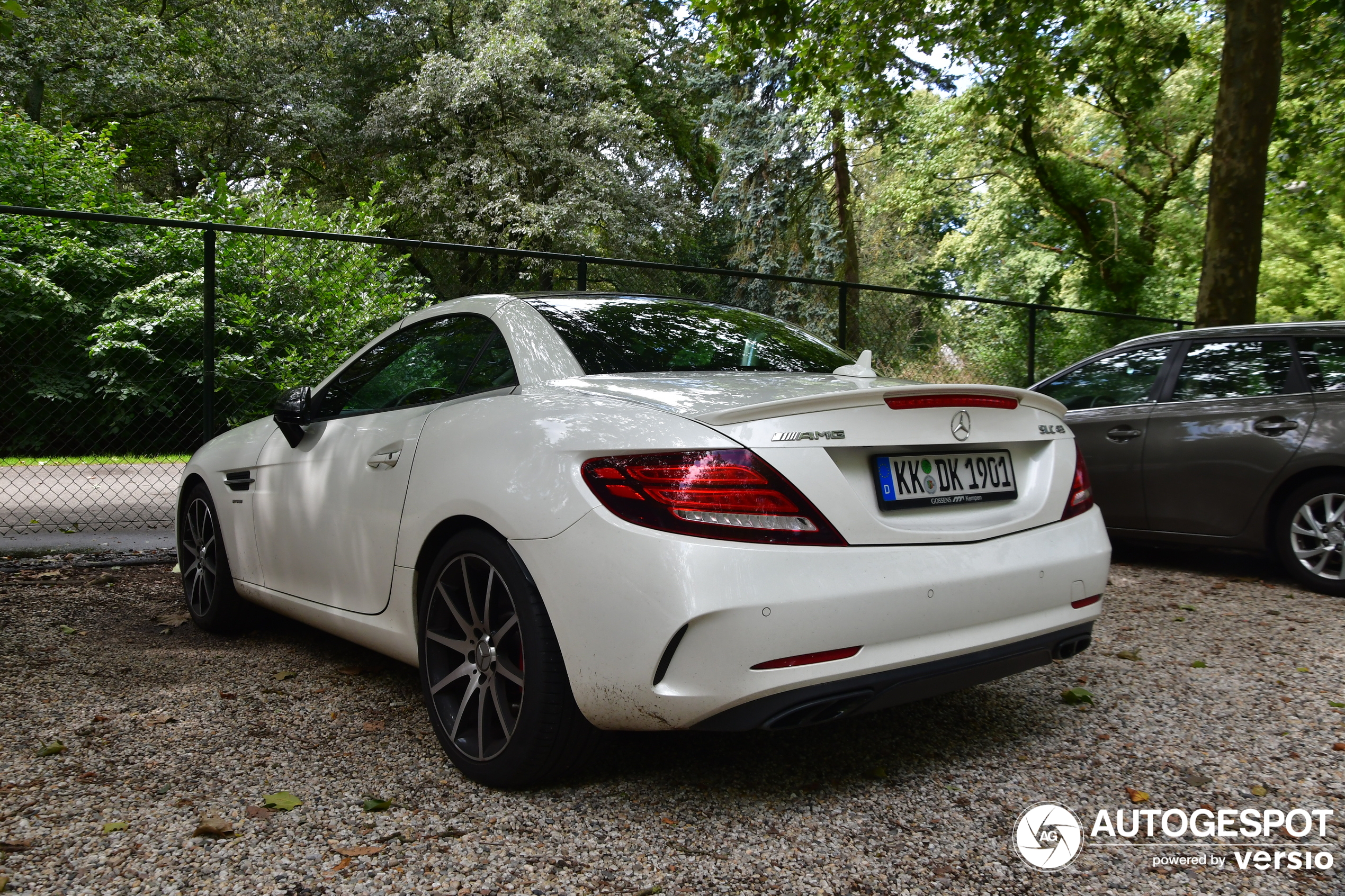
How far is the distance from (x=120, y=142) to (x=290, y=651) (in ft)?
80.8

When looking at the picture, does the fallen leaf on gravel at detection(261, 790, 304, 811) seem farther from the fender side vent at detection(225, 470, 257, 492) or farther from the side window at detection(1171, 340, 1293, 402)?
the side window at detection(1171, 340, 1293, 402)

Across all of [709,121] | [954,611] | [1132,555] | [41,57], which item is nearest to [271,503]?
[954,611]

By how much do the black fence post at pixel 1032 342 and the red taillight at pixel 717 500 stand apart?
27.8ft

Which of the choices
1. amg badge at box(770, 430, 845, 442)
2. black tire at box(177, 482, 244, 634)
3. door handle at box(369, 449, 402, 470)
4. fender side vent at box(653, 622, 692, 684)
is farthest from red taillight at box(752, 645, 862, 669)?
black tire at box(177, 482, 244, 634)

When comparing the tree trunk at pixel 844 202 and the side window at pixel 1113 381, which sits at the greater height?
the tree trunk at pixel 844 202

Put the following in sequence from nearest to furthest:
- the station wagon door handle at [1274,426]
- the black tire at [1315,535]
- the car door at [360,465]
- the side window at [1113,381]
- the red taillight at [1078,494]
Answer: the red taillight at [1078,494]
the car door at [360,465]
the black tire at [1315,535]
the station wagon door handle at [1274,426]
the side window at [1113,381]

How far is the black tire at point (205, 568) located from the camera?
173 inches

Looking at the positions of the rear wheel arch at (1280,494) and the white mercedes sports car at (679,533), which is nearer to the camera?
the white mercedes sports car at (679,533)

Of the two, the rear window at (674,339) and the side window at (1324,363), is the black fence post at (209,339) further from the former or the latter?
the side window at (1324,363)

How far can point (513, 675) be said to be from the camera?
2.63 metres

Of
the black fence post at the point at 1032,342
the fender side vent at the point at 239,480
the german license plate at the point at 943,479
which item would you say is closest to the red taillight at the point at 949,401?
the german license plate at the point at 943,479

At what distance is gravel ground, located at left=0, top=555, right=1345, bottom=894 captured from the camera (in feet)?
7.47

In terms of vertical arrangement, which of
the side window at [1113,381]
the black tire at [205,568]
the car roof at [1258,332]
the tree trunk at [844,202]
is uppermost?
the tree trunk at [844,202]

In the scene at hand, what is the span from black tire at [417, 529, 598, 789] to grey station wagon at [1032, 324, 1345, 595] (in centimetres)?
474
